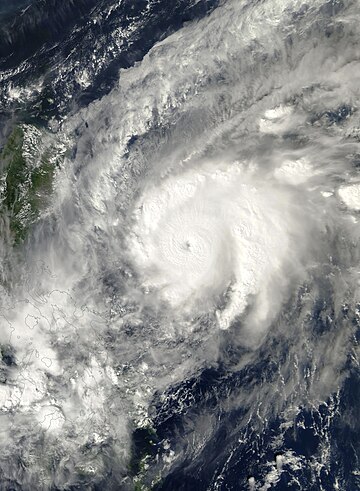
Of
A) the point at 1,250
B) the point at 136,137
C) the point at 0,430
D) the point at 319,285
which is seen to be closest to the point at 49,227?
the point at 1,250

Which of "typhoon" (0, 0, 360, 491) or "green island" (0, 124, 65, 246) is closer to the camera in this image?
"typhoon" (0, 0, 360, 491)

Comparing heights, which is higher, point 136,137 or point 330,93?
point 136,137

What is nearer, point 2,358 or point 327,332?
point 327,332

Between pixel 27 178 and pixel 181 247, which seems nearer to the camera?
pixel 181 247

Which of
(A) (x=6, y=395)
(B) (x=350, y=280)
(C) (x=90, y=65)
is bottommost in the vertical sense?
(B) (x=350, y=280)

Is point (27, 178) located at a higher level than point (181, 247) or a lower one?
higher

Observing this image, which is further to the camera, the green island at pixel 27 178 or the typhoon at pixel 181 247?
the green island at pixel 27 178

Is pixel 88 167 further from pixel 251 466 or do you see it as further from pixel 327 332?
pixel 251 466

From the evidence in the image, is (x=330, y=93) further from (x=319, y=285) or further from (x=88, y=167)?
(x=88, y=167)
